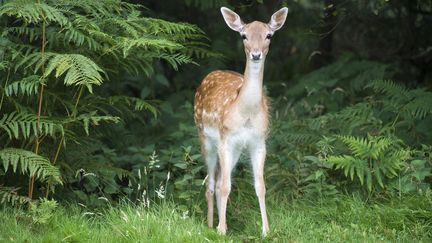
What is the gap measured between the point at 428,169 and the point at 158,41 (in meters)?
2.52

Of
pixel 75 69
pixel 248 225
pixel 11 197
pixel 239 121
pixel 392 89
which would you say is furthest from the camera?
pixel 392 89

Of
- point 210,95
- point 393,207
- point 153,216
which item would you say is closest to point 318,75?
point 210,95

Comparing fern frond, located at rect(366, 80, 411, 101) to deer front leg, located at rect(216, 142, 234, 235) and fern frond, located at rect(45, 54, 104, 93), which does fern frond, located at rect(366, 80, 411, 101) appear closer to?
deer front leg, located at rect(216, 142, 234, 235)

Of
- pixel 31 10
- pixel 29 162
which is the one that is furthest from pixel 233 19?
pixel 29 162

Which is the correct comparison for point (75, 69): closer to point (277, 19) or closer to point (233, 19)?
point (233, 19)

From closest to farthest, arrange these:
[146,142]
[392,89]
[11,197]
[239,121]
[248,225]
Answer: [11,197] → [239,121] → [248,225] → [392,89] → [146,142]

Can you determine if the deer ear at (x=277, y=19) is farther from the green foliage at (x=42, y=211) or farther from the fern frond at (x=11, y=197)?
the fern frond at (x=11, y=197)

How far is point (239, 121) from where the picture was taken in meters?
6.26

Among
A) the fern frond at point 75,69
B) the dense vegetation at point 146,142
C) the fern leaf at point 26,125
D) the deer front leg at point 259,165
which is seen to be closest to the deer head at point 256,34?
the dense vegetation at point 146,142

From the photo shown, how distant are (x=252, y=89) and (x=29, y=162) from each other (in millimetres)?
1823

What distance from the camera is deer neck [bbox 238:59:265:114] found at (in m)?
6.07

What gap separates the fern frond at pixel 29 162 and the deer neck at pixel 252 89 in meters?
1.57

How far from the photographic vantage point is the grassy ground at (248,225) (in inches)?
218

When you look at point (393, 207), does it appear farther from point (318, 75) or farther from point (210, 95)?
point (318, 75)
